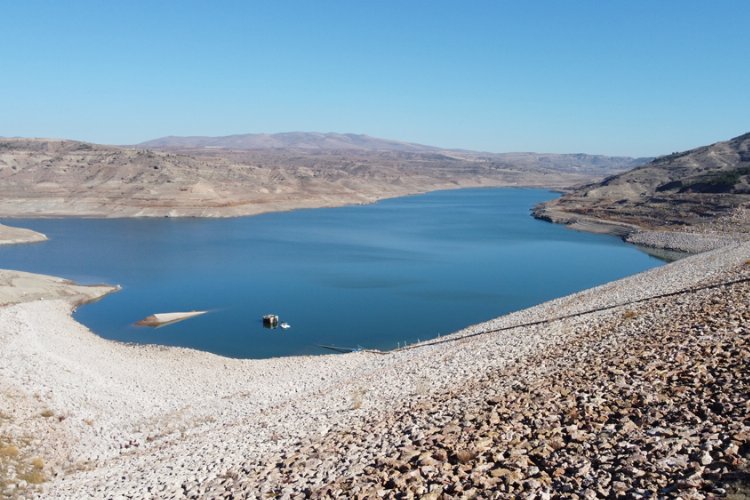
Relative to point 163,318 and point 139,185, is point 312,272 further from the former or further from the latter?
point 139,185

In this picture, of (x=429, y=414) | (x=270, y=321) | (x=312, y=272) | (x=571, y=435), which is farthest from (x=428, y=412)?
(x=312, y=272)

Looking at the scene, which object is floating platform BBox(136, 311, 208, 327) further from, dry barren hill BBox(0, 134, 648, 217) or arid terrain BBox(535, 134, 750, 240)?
dry barren hill BBox(0, 134, 648, 217)

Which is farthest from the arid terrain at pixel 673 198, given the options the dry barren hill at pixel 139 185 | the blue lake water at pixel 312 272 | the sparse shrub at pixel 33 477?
the sparse shrub at pixel 33 477

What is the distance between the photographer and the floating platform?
29516mm

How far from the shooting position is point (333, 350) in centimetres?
2523

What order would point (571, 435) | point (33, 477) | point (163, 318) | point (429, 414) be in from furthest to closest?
point (163, 318) → point (33, 477) → point (429, 414) → point (571, 435)

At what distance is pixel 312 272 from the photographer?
43.8 meters

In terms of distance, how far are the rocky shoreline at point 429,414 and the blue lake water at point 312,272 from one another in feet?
18.1

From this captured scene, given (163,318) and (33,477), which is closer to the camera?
(33,477)

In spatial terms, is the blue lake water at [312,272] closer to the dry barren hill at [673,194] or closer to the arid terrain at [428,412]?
the arid terrain at [428,412]

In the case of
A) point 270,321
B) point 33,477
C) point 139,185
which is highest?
point 139,185

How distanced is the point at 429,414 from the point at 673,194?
81119 mm

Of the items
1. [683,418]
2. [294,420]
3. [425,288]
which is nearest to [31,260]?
[425,288]

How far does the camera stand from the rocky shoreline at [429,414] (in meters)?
7.54
